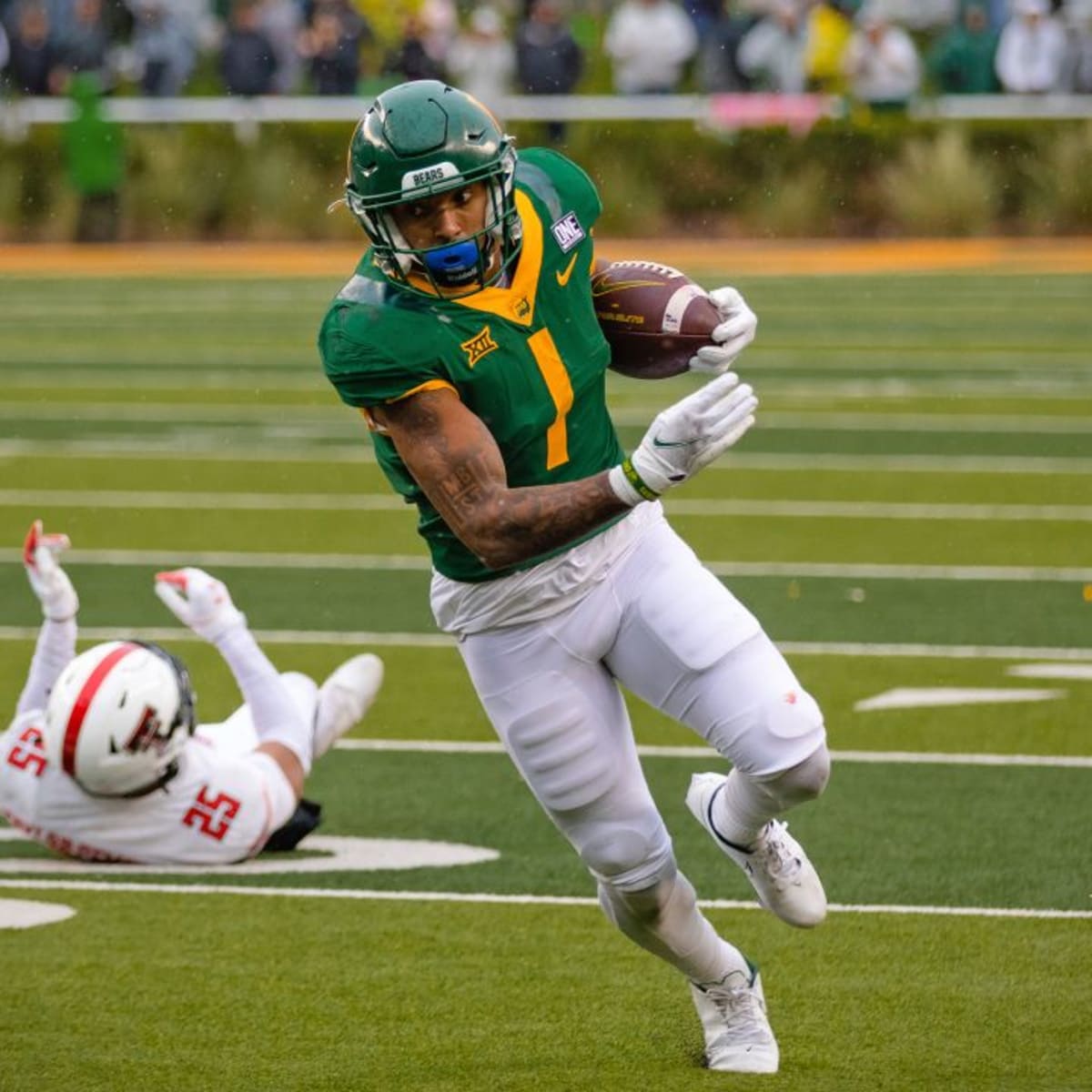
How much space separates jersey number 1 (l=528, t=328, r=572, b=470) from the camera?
16.5ft

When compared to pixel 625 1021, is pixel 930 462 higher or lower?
lower

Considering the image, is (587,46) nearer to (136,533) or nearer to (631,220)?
(631,220)

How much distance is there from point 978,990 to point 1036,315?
47.4 feet

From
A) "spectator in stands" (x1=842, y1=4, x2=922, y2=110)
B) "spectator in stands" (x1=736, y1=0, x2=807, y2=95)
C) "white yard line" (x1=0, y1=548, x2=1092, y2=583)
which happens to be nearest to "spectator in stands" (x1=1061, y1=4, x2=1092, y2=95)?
"spectator in stands" (x1=842, y1=4, x2=922, y2=110)

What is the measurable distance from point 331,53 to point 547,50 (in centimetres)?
225

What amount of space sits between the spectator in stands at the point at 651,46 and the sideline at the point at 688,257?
2018 millimetres

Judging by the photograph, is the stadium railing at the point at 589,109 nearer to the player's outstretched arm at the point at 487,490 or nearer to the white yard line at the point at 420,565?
the white yard line at the point at 420,565

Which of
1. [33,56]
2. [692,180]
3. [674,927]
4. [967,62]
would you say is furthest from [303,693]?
[33,56]

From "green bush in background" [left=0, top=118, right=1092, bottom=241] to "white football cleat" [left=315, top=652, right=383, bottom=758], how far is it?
18.4 m

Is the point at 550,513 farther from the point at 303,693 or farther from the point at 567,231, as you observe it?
the point at 303,693

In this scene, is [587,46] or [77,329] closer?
[77,329]

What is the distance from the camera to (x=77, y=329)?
20.1m

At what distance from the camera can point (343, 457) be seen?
14172mm

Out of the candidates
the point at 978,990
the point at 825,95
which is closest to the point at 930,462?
the point at 978,990
